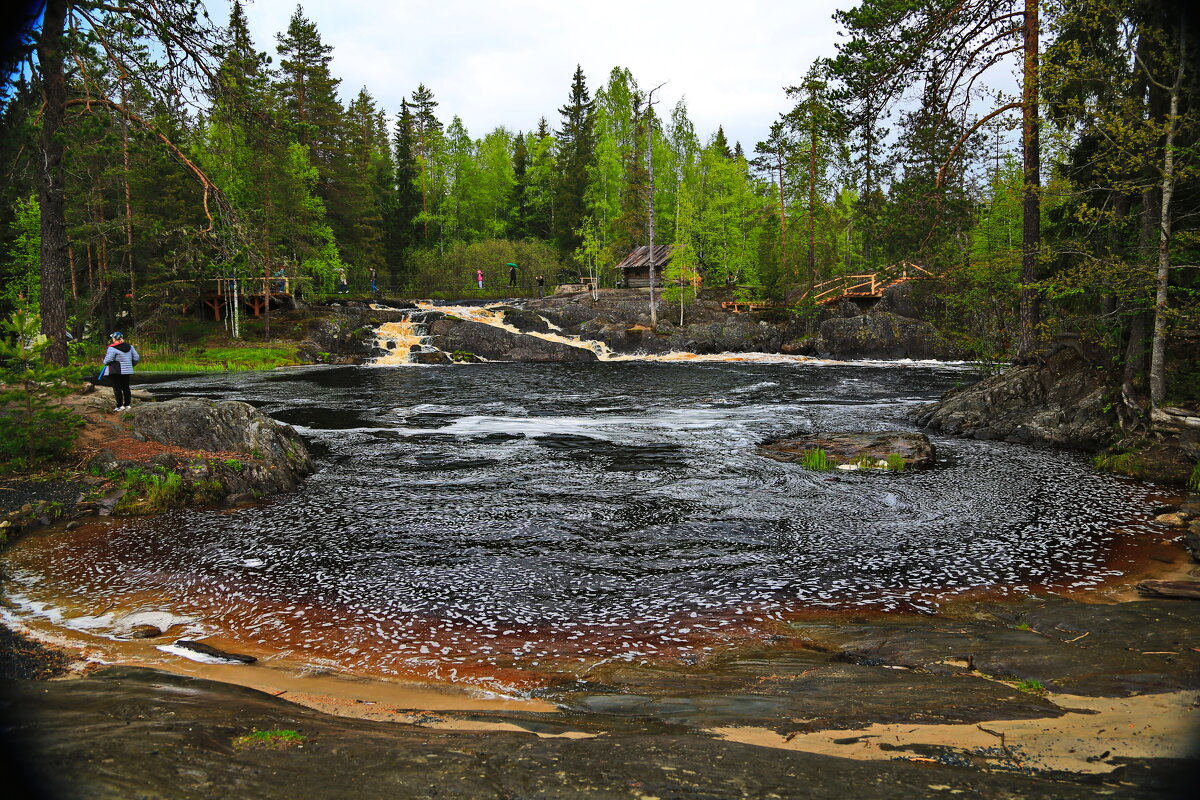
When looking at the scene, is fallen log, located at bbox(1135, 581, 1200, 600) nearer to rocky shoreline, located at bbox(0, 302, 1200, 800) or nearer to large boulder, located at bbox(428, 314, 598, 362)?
rocky shoreline, located at bbox(0, 302, 1200, 800)

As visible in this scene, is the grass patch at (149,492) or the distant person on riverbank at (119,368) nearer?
the grass patch at (149,492)

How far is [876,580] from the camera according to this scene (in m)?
8.38

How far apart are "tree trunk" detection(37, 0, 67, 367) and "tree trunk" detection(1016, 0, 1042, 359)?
20.9m

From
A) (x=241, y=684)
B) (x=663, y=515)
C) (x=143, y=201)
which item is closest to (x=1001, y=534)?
(x=663, y=515)

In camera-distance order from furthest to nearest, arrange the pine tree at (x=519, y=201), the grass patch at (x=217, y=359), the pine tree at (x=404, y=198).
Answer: the pine tree at (x=519, y=201), the pine tree at (x=404, y=198), the grass patch at (x=217, y=359)

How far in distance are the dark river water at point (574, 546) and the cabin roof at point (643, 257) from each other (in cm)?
4310

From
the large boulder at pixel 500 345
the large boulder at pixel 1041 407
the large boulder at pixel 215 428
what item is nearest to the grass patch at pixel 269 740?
the large boulder at pixel 215 428

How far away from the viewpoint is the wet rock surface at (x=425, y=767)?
3.10 metres

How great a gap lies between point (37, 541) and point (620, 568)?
860 cm

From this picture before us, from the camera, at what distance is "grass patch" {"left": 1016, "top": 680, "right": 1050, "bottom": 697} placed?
503 cm

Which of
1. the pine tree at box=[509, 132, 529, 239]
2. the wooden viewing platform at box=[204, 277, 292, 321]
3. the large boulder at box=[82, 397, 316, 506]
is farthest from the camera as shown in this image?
the pine tree at box=[509, 132, 529, 239]

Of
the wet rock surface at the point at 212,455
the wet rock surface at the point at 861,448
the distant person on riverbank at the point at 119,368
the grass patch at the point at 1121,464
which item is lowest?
the grass patch at the point at 1121,464

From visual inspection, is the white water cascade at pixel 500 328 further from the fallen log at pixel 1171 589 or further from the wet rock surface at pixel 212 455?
the fallen log at pixel 1171 589

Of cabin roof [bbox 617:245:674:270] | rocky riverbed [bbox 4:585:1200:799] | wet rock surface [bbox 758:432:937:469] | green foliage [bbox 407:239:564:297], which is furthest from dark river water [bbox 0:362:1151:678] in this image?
green foliage [bbox 407:239:564:297]
